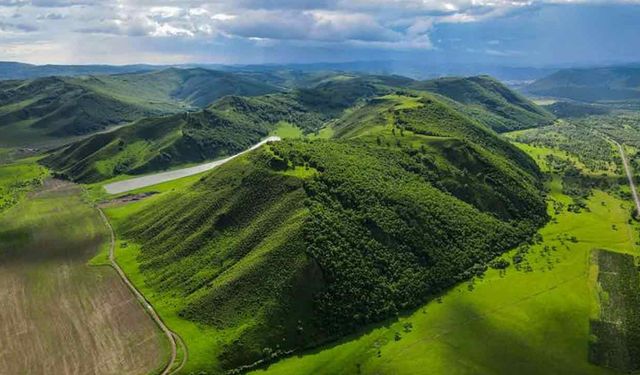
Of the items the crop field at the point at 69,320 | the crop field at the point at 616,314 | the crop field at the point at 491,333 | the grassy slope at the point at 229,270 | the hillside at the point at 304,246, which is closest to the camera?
the crop field at the point at 491,333

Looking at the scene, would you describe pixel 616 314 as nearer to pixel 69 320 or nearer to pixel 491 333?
pixel 491 333

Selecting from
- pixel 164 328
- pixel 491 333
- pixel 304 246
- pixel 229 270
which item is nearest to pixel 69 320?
pixel 164 328

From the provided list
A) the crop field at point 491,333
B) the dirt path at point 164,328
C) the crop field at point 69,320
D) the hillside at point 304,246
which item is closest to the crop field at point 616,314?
the crop field at point 491,333

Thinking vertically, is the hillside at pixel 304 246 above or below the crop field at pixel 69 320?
above

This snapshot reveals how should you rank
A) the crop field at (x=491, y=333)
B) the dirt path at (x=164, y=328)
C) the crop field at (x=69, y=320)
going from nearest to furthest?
1. the dirt path at (x=164, y=328)
2. the crop field at (x=491, y=333)
3. the crop field at (x=69, y=320)

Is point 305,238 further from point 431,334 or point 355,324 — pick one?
point 431,334

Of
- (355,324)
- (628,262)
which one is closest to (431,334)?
(355,324)

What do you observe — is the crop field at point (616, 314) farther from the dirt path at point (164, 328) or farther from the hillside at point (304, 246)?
the dirt path at point (164, 328)
